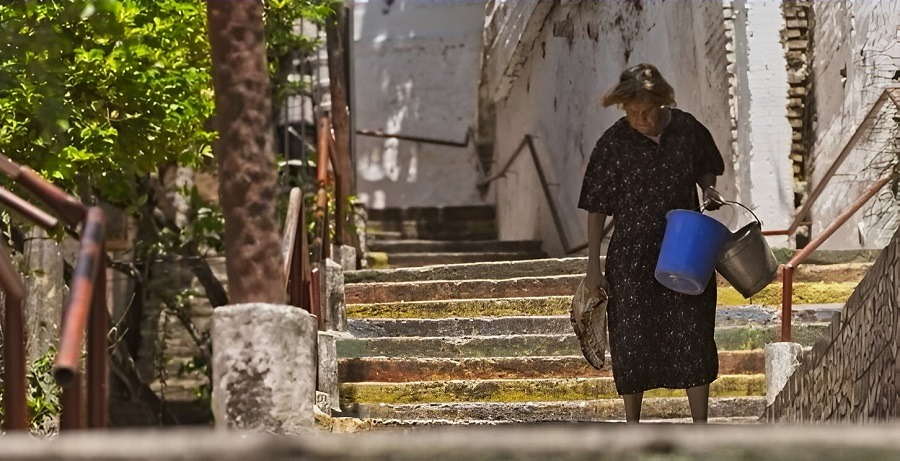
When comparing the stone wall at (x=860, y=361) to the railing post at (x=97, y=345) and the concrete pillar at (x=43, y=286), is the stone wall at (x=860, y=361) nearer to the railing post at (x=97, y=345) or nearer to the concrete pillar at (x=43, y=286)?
the railing post at (x=97, y=345)

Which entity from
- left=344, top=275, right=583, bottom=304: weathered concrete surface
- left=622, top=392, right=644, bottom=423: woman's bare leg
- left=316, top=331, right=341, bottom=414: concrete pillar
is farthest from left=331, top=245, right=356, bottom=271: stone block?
left=622, top=392, right=644, bottom=423: woman's bare leg

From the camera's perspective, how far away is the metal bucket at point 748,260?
6.59 m

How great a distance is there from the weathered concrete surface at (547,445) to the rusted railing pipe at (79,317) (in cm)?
80

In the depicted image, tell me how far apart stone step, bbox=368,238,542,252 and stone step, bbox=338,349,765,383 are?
5.51 metres

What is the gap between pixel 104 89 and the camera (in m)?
9.49

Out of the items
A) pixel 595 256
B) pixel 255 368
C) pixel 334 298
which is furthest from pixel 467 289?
pixel 255 368

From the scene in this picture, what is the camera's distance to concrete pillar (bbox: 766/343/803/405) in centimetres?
805

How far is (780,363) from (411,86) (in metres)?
14.1

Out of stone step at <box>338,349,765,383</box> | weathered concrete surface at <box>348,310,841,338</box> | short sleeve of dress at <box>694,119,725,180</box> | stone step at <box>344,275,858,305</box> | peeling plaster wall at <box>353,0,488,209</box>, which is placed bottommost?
stone step at <box>338,349,765,383</box>

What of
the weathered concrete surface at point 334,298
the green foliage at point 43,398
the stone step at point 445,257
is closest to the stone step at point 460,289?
the weathered concrete surface at point 334,298

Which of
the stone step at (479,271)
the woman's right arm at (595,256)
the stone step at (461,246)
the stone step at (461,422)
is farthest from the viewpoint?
the stone step at (461,246)

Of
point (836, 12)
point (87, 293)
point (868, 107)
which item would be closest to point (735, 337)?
point (868, 107)

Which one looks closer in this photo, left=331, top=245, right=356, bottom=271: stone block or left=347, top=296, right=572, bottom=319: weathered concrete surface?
left=347, top=296, right=572, bottom=319: weathered concrete surface

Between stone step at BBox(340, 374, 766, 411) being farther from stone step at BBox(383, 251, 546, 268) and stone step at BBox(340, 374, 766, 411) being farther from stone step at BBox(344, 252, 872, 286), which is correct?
stone step at BBox(383, 251, 546, 268)
